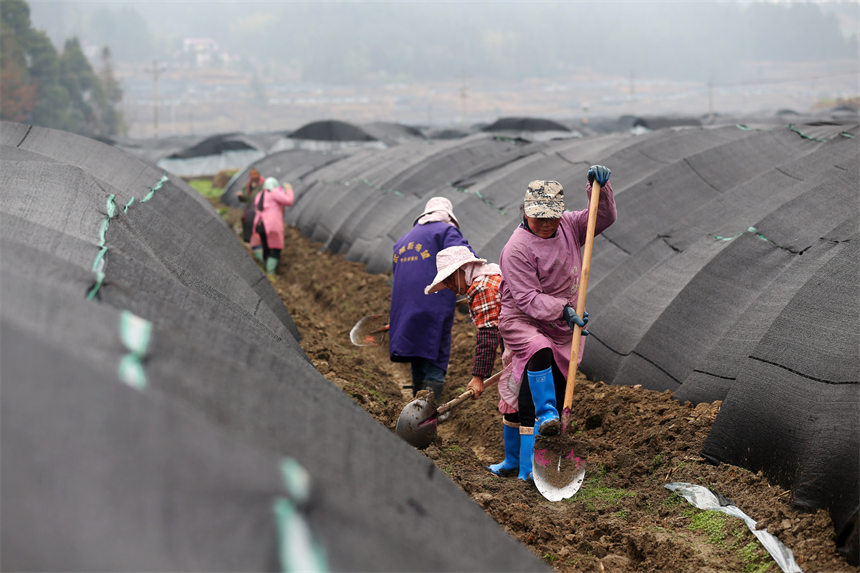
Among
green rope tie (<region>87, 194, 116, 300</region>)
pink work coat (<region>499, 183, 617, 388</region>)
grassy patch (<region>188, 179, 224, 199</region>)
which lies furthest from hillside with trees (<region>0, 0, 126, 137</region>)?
pink work coat (<region>499, 183, 617, 388</region>)

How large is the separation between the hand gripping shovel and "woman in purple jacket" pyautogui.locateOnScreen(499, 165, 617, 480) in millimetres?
72

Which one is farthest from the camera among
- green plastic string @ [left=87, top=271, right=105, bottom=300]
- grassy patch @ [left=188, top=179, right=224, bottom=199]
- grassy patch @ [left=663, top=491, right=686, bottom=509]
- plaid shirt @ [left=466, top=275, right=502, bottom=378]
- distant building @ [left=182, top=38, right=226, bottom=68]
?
distant building @ [left=182, top=38, right=226, bottom=68]

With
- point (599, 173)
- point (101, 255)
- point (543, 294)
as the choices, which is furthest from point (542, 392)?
point (101, 255)

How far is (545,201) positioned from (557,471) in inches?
56.0

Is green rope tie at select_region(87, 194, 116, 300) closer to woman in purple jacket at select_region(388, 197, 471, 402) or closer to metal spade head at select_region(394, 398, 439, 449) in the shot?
metal spade head at select_region(394, 398, 439, 449)

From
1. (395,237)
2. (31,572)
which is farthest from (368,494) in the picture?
(395,237)

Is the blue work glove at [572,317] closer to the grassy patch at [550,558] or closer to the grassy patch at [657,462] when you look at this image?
the grassy patch at [657,462]

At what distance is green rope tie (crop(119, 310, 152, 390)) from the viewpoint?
→ 1.99 meters

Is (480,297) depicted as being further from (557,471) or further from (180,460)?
(180,460)

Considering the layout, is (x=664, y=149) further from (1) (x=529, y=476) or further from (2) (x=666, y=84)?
(2) (x=666, y=84)

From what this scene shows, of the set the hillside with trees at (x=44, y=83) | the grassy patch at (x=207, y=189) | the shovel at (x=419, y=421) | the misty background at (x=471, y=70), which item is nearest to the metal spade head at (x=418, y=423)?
the shovel at (x=419, y=421)

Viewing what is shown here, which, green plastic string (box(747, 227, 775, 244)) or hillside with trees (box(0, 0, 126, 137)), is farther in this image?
hillside with trees (box(0, 0, 126, 137))

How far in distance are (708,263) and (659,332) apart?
67cm

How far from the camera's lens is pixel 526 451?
476cm
